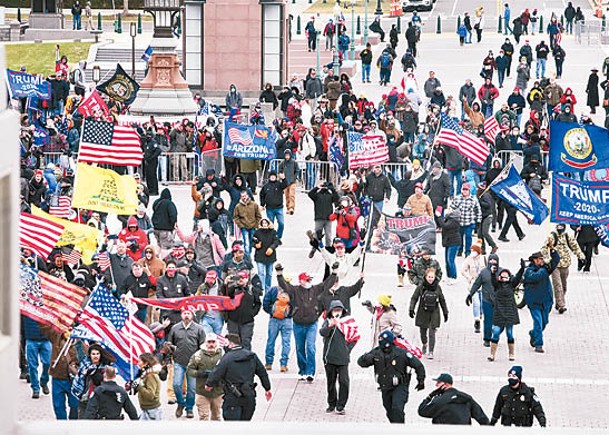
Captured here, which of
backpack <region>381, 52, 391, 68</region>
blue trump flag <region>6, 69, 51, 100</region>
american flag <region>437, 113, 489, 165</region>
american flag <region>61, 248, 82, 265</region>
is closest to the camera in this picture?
american flag <region>61, 248, 82, 265</region>

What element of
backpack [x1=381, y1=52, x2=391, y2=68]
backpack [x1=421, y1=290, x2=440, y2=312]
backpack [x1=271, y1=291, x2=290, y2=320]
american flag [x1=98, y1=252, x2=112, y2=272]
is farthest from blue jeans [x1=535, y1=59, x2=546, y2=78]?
backpack [x1=271, y1=291, x2=290, y2=320]

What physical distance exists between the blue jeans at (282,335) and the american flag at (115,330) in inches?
93.2

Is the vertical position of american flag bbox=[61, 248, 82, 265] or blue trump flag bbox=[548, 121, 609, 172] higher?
blue trump flag bbox=[548, 121, 609, 172]

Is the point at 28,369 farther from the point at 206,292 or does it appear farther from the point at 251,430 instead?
the point at 251,430

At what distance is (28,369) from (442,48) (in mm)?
42911

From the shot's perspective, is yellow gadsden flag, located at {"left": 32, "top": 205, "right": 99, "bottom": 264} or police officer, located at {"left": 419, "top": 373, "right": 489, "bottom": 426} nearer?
police officer, located at {"left": 419, "top": 373, "right": 489, "bottom": 426}

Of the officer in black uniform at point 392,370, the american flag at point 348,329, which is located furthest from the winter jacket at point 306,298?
the officer in black uniform at point 392,370

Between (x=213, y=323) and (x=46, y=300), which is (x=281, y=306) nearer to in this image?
(x=213, y=323)

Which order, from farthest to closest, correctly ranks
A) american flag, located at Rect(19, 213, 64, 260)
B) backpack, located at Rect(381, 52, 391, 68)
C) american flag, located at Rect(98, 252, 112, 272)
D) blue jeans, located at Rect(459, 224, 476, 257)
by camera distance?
backpack, located at Rect(381, 52, 391, 68)
blue jeans, located at Rect(459, 224, 476, 257)
american flag, located at Rect(98, 252, 112, 272)
american flag, located at Rect(19, 213, 64, 260)

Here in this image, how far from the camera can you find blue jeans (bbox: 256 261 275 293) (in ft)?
66.2

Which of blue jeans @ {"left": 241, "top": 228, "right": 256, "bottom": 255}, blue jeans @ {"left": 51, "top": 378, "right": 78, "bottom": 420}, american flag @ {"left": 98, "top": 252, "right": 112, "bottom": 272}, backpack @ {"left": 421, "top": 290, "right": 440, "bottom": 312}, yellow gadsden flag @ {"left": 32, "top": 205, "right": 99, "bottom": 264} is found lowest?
blue jeans @ {"left": 51, "top": 378, "right": 78, "bottom": 420}

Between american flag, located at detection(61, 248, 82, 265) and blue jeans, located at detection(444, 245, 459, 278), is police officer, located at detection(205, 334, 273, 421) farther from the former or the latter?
blue jeans, located at detection(444, 245, 459, 278)

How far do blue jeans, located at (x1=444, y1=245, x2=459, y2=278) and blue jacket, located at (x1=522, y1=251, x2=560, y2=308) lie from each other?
12.3 ft

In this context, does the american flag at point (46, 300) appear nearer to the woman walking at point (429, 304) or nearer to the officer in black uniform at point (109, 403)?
the officer in black uniform at point (109, 403)
